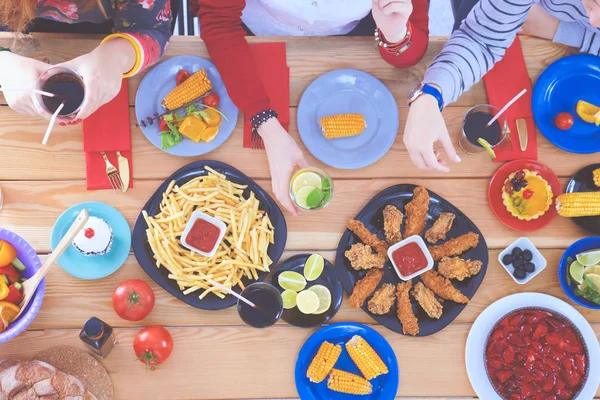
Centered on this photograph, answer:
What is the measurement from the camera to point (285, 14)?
2.44m

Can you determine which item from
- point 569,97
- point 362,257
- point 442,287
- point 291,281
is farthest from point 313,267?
point 569,97

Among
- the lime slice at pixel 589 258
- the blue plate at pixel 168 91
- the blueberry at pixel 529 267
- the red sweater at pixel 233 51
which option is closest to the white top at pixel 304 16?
the red sweater at pixel 233 51

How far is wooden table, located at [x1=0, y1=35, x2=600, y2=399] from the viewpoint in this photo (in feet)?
7.38

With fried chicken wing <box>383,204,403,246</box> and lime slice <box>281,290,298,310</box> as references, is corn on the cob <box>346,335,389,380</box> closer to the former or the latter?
lime slice <box>281,290,298,310</box>

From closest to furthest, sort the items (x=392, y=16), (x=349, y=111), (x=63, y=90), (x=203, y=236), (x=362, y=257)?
1. (x=63, y=90)
2. (x=392, y=16)
3. (x=203, y=236)
4. (x=362, y=257)
5. (x=349, y=111)

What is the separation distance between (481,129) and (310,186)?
2.86ft

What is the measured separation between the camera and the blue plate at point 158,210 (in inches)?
87.4

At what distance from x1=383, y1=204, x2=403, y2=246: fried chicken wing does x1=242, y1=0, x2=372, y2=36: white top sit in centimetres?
97

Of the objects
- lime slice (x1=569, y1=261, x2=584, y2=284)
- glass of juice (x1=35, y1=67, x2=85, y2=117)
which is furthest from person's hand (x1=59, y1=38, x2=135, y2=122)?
lime slice (x1=569, y1=261, x2=584, y2=284)

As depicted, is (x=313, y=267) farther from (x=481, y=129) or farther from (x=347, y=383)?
(x=481, y=129)

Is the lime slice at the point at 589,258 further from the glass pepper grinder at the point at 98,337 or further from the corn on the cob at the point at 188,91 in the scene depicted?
the glass pepper grinder at the point at 98,337

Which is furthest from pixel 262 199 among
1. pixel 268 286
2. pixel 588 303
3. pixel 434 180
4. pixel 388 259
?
pixel 588 303

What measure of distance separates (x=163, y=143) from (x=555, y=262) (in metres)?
1.94

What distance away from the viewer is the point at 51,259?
1.96 metres
